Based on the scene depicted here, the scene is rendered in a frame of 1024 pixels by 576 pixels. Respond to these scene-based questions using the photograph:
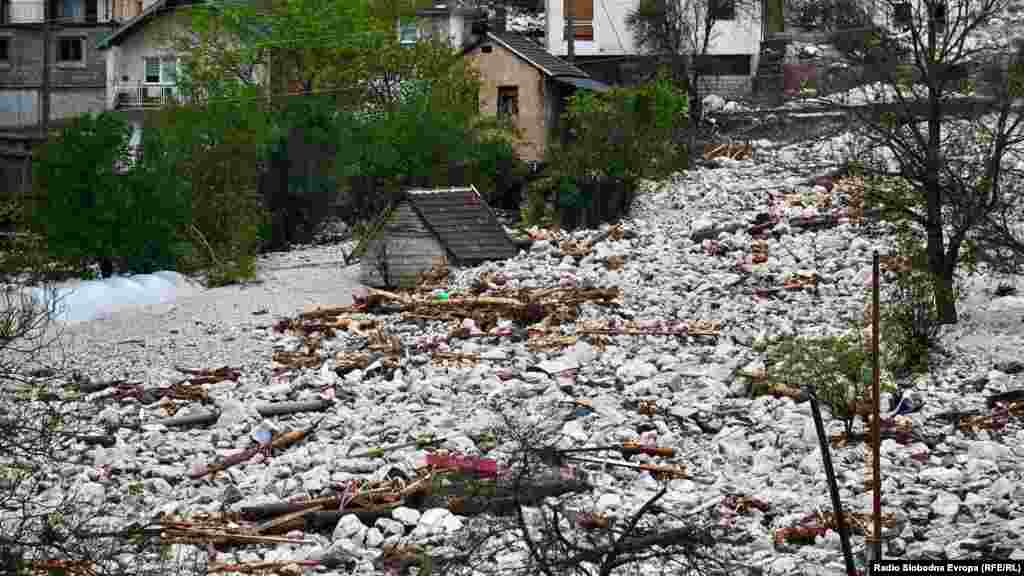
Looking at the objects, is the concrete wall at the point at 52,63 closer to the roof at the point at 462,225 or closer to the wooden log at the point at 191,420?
the roof at the point at 462,225

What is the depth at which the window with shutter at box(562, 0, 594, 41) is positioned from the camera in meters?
39.5

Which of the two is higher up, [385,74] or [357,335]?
[385,74]

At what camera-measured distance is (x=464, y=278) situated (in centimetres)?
1991

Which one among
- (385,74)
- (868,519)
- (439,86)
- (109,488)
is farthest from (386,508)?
(385,74)

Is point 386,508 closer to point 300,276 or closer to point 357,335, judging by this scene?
point 357,335

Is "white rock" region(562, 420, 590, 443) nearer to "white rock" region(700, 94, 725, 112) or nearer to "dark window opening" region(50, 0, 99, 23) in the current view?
"white rock" region(700, 94, 725, 112)

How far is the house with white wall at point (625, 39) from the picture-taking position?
38.4m

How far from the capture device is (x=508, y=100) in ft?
105

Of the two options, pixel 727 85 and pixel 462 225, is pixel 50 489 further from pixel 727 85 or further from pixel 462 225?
pixel 727 85

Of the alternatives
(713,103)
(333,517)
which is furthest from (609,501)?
(713,103)

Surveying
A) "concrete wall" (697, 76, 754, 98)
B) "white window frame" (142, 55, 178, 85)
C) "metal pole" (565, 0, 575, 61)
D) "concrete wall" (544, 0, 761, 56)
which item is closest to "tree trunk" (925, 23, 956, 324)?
"concrete wall" (697, 76, 754, 98)

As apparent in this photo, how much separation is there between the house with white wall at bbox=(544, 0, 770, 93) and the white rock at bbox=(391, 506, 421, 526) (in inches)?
1119

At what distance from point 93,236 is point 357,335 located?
556 centimetres

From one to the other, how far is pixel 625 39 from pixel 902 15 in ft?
76.4
